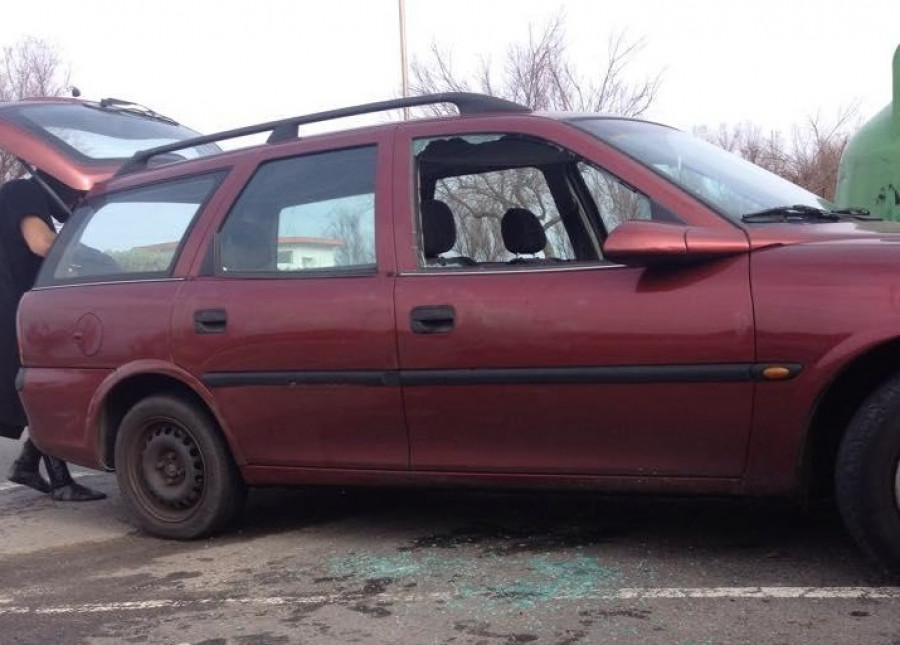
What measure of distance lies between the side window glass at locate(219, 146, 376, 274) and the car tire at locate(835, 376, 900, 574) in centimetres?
198

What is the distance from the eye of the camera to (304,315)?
439 centimetres

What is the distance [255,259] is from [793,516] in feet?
8.72

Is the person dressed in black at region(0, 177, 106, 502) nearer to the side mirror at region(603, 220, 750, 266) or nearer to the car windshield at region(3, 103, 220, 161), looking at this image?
the car windshield at region(3, 103, 220, 161)

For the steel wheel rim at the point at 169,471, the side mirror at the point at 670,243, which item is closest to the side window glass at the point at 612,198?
the side mirror at the point at 670,243

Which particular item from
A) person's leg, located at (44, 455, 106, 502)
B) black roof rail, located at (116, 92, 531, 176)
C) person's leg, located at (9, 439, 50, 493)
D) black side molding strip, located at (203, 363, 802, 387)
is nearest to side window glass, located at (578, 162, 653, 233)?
black roof rail, located at (116, 92, 531, 176)

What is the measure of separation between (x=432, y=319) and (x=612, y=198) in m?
0.86

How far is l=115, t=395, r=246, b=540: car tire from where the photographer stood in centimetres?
481

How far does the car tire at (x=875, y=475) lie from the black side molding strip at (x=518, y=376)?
279 mm

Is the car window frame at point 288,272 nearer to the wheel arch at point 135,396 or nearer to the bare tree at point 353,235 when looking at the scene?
the bare tree at point 353,235

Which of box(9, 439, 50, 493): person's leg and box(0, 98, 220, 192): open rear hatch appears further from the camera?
box(9, 439, 50, 493): person's leg

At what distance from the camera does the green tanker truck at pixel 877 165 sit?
6.44m

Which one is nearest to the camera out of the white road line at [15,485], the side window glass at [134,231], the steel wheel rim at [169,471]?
the steel wheel rim at [169,471]

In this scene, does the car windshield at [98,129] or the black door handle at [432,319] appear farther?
the car windshield at [98,129]

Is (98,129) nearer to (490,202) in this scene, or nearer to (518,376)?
(490,202)
